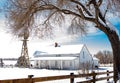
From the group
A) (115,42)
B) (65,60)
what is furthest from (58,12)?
(65,60)

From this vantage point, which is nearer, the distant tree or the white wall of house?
the white wall of house

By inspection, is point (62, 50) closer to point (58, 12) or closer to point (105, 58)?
point (58, 12)

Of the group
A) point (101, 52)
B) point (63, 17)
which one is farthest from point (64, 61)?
point (101, 52)

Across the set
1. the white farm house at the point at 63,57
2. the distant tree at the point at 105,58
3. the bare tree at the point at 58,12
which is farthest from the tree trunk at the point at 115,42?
the distant tree at the point at 105,58

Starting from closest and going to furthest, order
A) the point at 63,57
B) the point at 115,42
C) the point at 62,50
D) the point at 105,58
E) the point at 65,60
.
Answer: the point at 115,42 → the point at 65,60 → the point at 63,57 → the point at 62,50 → the point at 105,58

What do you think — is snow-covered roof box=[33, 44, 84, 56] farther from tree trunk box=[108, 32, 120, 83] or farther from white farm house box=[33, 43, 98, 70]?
tree trunk box=[108, 32, 120, 83]

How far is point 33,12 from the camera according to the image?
1908 cm

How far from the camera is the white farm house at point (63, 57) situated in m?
62.0

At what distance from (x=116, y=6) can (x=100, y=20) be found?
1.49 meters

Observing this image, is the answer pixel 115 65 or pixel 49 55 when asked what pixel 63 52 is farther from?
pixel 115 65

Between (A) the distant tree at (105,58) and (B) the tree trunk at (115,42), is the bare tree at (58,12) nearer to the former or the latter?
(B) the tree trunk at (115,42)

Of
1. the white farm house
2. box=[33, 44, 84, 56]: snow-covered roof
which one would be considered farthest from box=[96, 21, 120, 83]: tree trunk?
box=[33, 44, 84, 56]: snow-covered roof

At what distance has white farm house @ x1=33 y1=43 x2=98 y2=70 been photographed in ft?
203

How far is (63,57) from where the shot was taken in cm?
6469
